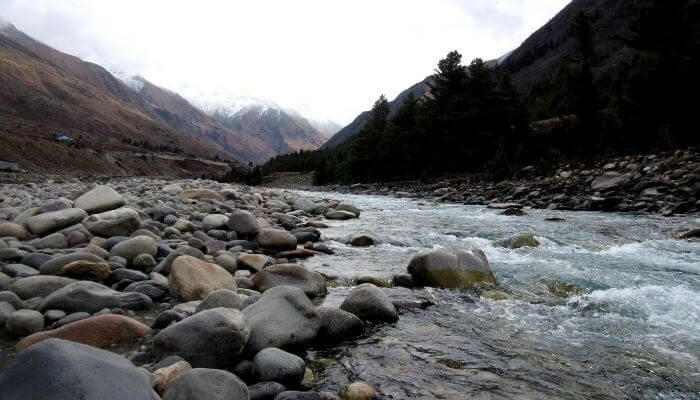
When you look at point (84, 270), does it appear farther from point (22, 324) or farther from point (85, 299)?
point (22, 324)

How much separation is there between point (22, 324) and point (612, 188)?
66.5 feet

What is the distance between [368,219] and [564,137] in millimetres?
26300

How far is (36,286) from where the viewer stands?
17.7 feet

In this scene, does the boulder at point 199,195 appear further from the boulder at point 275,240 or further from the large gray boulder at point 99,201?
the boulder at point 275,240

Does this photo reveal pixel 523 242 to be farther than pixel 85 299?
Yes

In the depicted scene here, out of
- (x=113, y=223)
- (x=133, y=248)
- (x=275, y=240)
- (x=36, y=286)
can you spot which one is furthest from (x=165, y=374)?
(x=275, y=240)

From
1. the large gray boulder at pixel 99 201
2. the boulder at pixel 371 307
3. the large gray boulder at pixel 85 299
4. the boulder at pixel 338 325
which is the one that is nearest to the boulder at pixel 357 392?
the boulder at pixel 338 325

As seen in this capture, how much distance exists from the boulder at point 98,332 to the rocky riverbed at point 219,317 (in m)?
0.01

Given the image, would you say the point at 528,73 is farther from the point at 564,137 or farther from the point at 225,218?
the point at 225,218

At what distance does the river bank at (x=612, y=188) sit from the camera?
50.3ft

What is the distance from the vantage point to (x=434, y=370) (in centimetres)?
413

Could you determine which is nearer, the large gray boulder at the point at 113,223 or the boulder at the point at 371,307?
the boulder at the point at 371,307

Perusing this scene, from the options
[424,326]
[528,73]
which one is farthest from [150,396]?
[528,73]

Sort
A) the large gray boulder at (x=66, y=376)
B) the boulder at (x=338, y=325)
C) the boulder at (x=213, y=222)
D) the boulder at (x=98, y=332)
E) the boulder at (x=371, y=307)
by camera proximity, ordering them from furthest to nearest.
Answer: the boulder at (x=213, y=222) → the boulder at (x=371, y=307) → the boulder at (x=338, y=325) → the boulder at (x=98, y=332) → the large gray boulder at (x=66, y=376)
